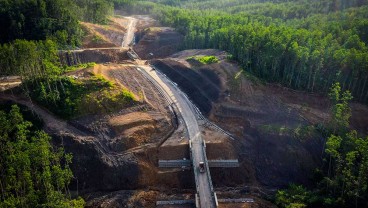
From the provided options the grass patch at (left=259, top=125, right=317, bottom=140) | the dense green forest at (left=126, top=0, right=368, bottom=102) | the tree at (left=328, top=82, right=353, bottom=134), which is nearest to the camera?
the tree at (left=328, top=82, right=353, bottom=134)

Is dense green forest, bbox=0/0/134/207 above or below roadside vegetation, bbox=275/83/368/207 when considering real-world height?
above

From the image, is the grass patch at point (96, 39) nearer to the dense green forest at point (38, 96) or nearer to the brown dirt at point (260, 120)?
the dense green forest at point (38, 96)

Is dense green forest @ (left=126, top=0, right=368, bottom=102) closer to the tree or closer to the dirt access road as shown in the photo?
the tree

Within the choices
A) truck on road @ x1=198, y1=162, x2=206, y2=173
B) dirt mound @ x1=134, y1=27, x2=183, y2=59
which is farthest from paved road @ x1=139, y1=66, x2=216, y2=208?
dirt mound @ x1=134, y1=27, x2=183, y2=59

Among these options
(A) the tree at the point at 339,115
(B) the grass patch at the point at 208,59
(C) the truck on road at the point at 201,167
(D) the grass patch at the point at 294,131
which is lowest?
(C) the truck on road at the point at 201,167

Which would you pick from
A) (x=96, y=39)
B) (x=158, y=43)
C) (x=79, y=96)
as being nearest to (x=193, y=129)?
(x=79, y=96)

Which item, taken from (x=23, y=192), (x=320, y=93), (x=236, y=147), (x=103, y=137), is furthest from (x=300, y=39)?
(x=23, y=192)

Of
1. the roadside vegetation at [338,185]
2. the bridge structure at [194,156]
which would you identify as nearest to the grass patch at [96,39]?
the bridge structure at [194,156]

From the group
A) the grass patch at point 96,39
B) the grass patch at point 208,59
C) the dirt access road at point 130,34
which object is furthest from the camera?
the dirt access road at point 130,34

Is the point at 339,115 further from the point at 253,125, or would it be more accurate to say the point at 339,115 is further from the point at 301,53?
the point at 301,53
